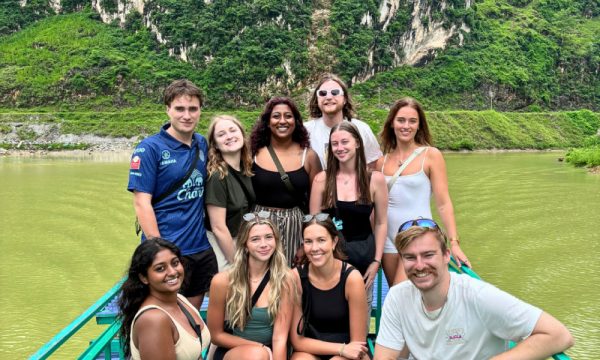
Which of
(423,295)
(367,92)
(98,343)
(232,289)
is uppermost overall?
(367,92)

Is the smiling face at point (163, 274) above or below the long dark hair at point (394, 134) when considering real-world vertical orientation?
below

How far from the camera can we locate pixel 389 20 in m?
85.6

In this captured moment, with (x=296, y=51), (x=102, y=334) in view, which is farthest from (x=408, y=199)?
(x=296, y=51)

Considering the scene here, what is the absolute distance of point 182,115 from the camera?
3875 millimetres

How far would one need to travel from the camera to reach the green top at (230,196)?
4074mm

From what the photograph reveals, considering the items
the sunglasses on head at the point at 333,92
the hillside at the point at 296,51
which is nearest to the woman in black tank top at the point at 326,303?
the sunglasses on head at the point at 333,92

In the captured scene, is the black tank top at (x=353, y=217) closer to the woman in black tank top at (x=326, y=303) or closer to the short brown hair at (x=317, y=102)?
the woman in black tank top at (x=326, y=303)

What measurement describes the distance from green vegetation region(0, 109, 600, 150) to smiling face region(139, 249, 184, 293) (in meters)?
49.8

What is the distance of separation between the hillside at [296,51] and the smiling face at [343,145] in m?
72.2

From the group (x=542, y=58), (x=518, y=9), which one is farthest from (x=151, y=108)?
(x=518, y=9)

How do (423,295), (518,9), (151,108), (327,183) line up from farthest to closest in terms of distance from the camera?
(518,9) → (151,108) → (327,183) → (423,295)

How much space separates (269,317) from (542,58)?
99803mm

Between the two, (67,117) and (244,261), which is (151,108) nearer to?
(67,117)

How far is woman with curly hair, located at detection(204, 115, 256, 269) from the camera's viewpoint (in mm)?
4086
